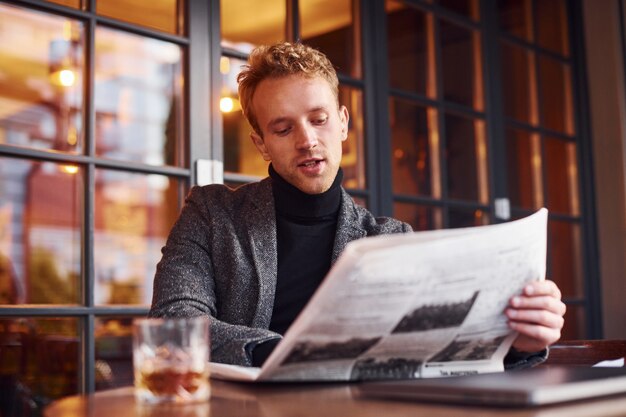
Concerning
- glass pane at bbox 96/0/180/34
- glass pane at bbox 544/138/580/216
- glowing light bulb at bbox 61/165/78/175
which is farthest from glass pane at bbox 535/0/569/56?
glowing light bulb at bbox 61/165/78/175

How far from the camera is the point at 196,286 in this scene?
1.38 metres

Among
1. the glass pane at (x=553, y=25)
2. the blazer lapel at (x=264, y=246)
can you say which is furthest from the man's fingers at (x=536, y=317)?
the glass pane at (x=553, y=25)

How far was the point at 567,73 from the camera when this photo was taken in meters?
4.48

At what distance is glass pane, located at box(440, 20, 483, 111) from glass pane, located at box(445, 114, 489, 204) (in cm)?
12

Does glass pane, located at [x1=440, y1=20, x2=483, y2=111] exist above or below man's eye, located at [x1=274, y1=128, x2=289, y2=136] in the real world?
above

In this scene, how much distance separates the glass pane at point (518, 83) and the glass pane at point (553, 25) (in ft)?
0.72

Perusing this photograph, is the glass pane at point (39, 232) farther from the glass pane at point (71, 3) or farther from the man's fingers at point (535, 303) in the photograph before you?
the man's fingers at point (535, 303)

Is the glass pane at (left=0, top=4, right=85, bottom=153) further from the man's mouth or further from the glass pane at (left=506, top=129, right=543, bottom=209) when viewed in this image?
the glass pane at (left=506, top=129, right=543, bottom=209)

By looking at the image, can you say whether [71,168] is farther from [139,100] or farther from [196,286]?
[139,100]

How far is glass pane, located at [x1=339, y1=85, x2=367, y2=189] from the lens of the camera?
330 cm

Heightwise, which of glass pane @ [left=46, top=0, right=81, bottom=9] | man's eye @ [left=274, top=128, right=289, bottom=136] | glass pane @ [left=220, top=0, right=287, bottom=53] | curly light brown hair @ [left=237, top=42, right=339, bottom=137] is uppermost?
glass pane @ [left=220, top=0, right=287, bottom=53]

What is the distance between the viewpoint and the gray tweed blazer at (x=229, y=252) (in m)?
1.38

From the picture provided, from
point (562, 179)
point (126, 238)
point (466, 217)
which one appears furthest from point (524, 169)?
point (126, 238)

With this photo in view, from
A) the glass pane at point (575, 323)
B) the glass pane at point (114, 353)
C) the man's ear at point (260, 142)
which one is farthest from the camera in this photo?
the glass pane at point (575, 323)
